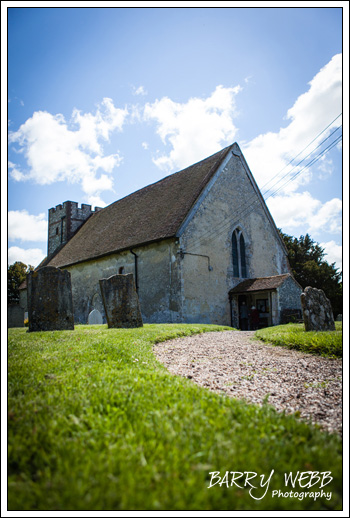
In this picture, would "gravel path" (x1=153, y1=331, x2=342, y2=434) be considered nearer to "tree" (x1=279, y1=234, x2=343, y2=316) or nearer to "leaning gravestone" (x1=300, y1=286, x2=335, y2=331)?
"leaning gravestone" (x1=300, y1=286, x2=335, y2=331)

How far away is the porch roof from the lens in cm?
1733

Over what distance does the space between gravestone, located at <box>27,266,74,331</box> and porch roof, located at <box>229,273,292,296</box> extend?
10463 mm

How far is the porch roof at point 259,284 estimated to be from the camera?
56.9 feet

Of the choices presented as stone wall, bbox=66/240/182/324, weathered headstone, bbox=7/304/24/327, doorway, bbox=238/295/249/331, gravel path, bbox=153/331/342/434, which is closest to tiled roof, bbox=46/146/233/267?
stone wall, bbox=66/240/182/324

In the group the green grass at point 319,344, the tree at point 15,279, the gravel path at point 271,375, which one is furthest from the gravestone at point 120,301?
the tree at point 15,279

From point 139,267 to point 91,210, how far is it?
19.0 metres

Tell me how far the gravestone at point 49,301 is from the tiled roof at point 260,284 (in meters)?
10.5

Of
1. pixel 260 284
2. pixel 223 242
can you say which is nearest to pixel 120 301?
pixel 223 242

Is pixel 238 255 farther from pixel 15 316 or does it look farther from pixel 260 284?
pixel 15 316

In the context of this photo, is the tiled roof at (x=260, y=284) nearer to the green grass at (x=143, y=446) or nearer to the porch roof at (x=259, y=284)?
the porch roof at (x=259, y=284)

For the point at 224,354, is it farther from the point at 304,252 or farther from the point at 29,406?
the point at 304,252

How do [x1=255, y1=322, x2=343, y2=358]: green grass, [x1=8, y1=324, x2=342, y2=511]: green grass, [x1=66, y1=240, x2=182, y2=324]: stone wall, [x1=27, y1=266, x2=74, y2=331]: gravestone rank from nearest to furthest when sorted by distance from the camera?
[x1=8, y1=324, x2=342, y2=511]: green grass
[x1=255, y1=322, x2=343, y2=358]: green grass
[x1=27, y1=266, x2=74, y2=331]: gravestone
[x1=66, y1=240, x2=182, y2=324]: stone wall

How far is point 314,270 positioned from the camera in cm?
2738

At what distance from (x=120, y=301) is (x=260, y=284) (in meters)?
9.37
